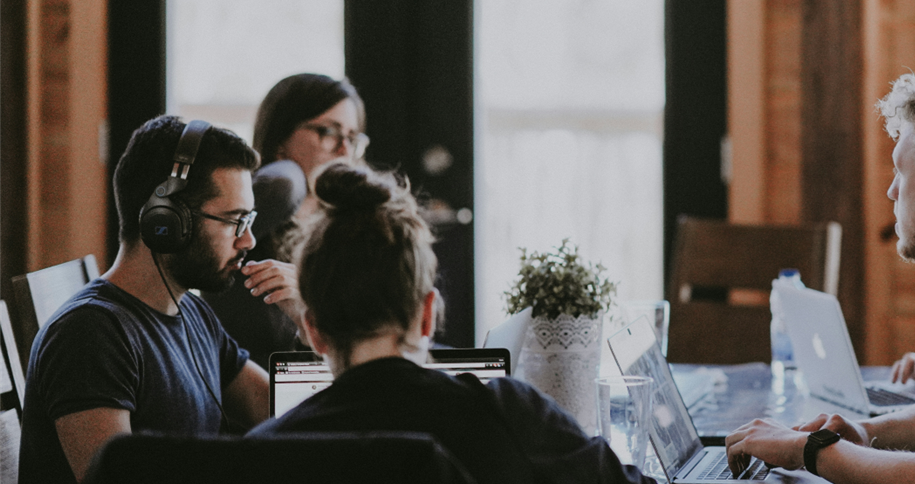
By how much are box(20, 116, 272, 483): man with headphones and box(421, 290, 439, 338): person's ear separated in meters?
0.43

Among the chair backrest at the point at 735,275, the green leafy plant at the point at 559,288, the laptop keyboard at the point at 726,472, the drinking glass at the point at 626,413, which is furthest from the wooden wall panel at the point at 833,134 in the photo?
the drinking glass at the point at 626,413

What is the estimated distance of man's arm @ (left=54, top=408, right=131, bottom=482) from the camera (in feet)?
3.39

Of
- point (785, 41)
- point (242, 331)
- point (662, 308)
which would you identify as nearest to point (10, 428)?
point (242, 331)

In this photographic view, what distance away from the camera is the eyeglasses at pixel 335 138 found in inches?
79.0

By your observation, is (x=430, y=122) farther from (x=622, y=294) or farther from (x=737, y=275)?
(x=737, y=275)

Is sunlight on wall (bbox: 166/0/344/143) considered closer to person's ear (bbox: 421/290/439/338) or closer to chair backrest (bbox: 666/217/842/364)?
chair backrest (bbox: 666/217/842/364)

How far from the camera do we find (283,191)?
168cm

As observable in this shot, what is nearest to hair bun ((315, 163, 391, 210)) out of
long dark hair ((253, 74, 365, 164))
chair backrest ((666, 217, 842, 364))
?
long dark hair ((253, 74, 365, 164))

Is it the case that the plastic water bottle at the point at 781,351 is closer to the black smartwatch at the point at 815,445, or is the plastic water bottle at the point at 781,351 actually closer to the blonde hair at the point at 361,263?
the black smartwatch at the point at 815,445

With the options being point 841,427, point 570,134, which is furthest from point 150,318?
point 570,134

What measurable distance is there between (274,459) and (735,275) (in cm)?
202

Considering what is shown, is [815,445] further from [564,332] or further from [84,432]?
[84,432]

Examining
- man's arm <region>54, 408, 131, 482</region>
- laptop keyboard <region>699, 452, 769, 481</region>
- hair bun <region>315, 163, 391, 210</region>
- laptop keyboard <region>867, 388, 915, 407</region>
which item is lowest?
laptop keyboard <region>867, 388, 915, 407</region>

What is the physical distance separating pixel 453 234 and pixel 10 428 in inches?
67.6
